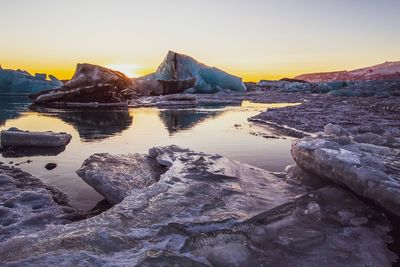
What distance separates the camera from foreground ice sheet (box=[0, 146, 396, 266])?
1898 millimetres

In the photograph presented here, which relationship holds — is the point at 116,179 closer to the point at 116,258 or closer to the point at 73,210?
the point at 73,210

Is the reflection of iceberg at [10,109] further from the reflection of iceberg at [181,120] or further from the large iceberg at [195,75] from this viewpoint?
the large iceberg at [195,75]

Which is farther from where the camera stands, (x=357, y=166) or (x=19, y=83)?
(x=19, y=83)

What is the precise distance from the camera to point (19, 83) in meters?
45.9

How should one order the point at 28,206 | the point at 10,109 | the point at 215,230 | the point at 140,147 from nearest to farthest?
the point at 215,230
the point at 28,206
the point at 140,147
the point at 10,109

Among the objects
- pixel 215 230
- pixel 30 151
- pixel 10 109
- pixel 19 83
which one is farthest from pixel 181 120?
pixel 19 83

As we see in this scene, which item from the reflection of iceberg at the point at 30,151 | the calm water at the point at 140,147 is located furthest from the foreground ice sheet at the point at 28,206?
the reflection of iceberg at the point at 30,151

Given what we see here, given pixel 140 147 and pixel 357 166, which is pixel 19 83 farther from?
pixel 357 166

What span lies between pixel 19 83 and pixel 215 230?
168ft

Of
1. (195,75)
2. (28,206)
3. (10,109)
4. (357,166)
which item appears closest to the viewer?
(357,166)

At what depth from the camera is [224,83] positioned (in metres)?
37.5

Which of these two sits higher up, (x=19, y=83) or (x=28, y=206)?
(x=19, y=83)

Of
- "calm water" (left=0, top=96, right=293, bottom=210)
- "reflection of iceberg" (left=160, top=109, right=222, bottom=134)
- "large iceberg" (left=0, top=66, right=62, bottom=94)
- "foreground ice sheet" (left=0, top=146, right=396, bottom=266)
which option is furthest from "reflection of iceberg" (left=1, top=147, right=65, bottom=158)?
"large iceberg" (left=0, top=66, right=62, bottom=94)

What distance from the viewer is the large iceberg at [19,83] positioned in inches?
1780
